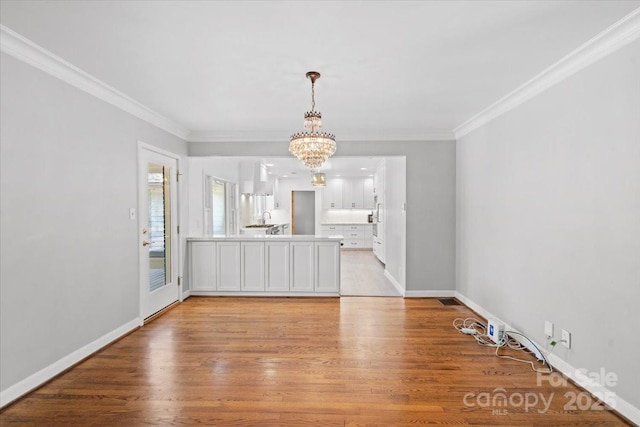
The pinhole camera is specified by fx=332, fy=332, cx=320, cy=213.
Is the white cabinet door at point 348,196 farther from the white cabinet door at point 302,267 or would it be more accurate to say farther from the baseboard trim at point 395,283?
the white cabinet door at point 302,267

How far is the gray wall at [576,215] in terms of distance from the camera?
217 centimetres

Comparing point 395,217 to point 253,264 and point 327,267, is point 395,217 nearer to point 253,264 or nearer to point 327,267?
point 327,267

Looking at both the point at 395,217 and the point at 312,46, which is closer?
the point at 312,46

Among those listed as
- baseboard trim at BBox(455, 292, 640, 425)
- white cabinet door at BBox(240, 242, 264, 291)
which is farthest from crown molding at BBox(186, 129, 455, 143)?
baseboard trim at BBox(455, 292, 640, 425)

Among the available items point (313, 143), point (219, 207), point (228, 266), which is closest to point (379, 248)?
point (219, 207)

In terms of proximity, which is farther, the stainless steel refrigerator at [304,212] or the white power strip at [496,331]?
the stainless steel refrigerator at [304,212]

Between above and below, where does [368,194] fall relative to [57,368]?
above

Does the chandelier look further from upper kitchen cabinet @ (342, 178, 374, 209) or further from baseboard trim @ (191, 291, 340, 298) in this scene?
upper kitchen cabinet @ (342, 178, 374, 209)

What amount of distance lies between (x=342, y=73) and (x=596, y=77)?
189cm

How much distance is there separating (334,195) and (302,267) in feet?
20.4

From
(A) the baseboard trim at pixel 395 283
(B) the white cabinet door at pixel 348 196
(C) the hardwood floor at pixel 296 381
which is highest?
(B) the white cabinet door at pixel 348 196

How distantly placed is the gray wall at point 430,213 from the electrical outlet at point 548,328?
7.06ft

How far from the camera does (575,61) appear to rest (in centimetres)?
258

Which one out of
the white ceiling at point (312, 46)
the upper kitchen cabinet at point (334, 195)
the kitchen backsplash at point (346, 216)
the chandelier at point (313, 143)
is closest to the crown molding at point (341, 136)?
the white ceiling at point (312, 46)
